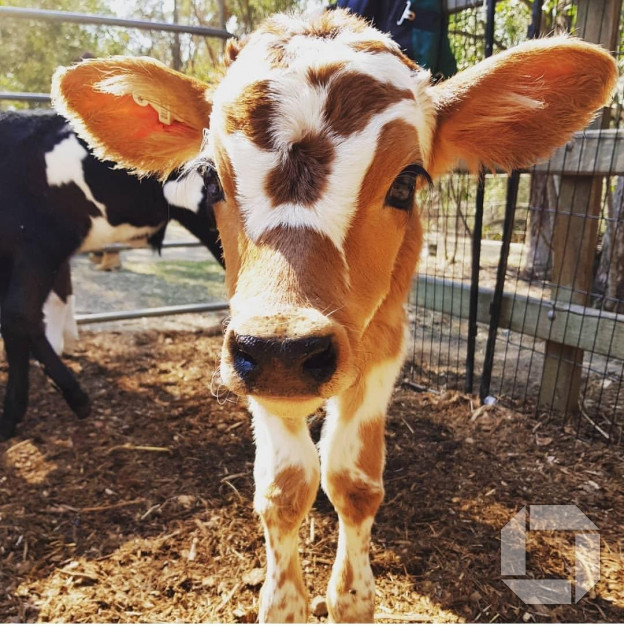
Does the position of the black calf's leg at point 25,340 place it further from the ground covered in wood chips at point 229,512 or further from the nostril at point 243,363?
the nostril at point 243,363

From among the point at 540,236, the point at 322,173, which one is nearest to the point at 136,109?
the point at 322,173

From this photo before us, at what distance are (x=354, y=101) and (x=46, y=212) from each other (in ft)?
8.45

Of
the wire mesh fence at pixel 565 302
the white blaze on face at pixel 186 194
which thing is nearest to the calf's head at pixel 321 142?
the wire mesh fence at pixel 565 302

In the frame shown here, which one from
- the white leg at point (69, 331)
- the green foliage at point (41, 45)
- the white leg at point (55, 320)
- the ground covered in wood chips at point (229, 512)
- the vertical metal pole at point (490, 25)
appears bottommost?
the ground covered in wood chips at point (229, 512)

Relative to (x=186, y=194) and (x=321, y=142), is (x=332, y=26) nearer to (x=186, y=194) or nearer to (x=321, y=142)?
(x=321, y=142)

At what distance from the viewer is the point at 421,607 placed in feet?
7.21

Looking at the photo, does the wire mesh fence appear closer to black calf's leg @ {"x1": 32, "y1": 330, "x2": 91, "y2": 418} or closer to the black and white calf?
the black and white calf

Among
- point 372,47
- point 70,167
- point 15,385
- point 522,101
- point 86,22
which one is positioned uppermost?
point 86,22

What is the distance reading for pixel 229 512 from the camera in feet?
9.03

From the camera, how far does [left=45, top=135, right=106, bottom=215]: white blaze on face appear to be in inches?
139

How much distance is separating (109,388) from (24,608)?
208 cm

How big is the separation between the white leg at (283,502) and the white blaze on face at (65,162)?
217cm

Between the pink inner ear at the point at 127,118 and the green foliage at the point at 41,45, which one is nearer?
the pink inner ear at the point at 127,118

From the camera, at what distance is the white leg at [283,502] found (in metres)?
2.11
